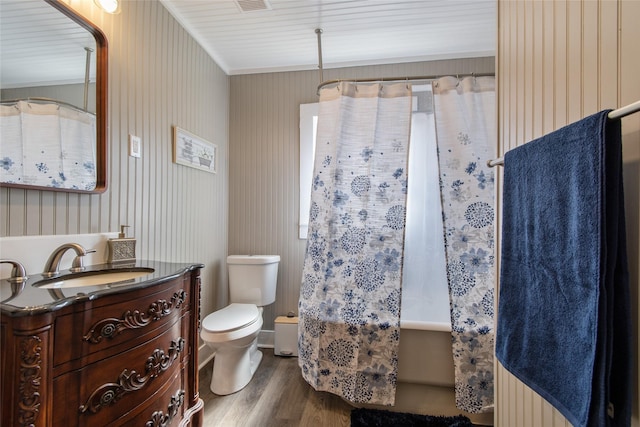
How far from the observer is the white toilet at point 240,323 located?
1.88 meters

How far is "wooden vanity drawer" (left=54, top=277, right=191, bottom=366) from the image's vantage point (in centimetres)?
82

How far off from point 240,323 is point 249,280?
1.81 ft

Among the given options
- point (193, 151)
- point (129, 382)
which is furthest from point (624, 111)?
point (193, 151)

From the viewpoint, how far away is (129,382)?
100cm

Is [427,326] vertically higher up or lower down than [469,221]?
lower down

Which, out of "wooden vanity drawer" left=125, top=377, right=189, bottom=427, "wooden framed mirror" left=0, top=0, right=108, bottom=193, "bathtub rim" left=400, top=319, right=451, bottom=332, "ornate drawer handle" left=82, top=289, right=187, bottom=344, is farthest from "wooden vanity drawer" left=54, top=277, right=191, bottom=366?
"bathtub rim" left=400, top=319, right=451, bottom=332

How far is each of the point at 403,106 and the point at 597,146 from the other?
144 cm

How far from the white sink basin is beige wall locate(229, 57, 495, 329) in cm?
144

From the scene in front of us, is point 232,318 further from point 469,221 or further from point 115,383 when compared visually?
point 469,221

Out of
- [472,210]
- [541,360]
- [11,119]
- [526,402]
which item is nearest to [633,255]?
[541,360]

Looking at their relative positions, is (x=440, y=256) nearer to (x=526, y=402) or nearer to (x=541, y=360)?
(x=526, y=402)

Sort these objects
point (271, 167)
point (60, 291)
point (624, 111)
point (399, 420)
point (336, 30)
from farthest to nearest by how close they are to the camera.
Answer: point (271, 167) < point (336, 30) < point (399, 420) < point (60, 291) < point (624, 111)

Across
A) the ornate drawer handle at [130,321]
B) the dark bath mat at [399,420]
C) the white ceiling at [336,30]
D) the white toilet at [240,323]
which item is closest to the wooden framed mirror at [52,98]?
the ornate drawer handle at [130,321]

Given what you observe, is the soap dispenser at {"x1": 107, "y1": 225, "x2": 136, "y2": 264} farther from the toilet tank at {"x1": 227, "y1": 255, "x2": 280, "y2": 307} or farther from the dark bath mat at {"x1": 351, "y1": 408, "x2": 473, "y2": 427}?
the dark bath mat at {"x1": 351, "y1": 408, "x2": 473, "y2": 427}
